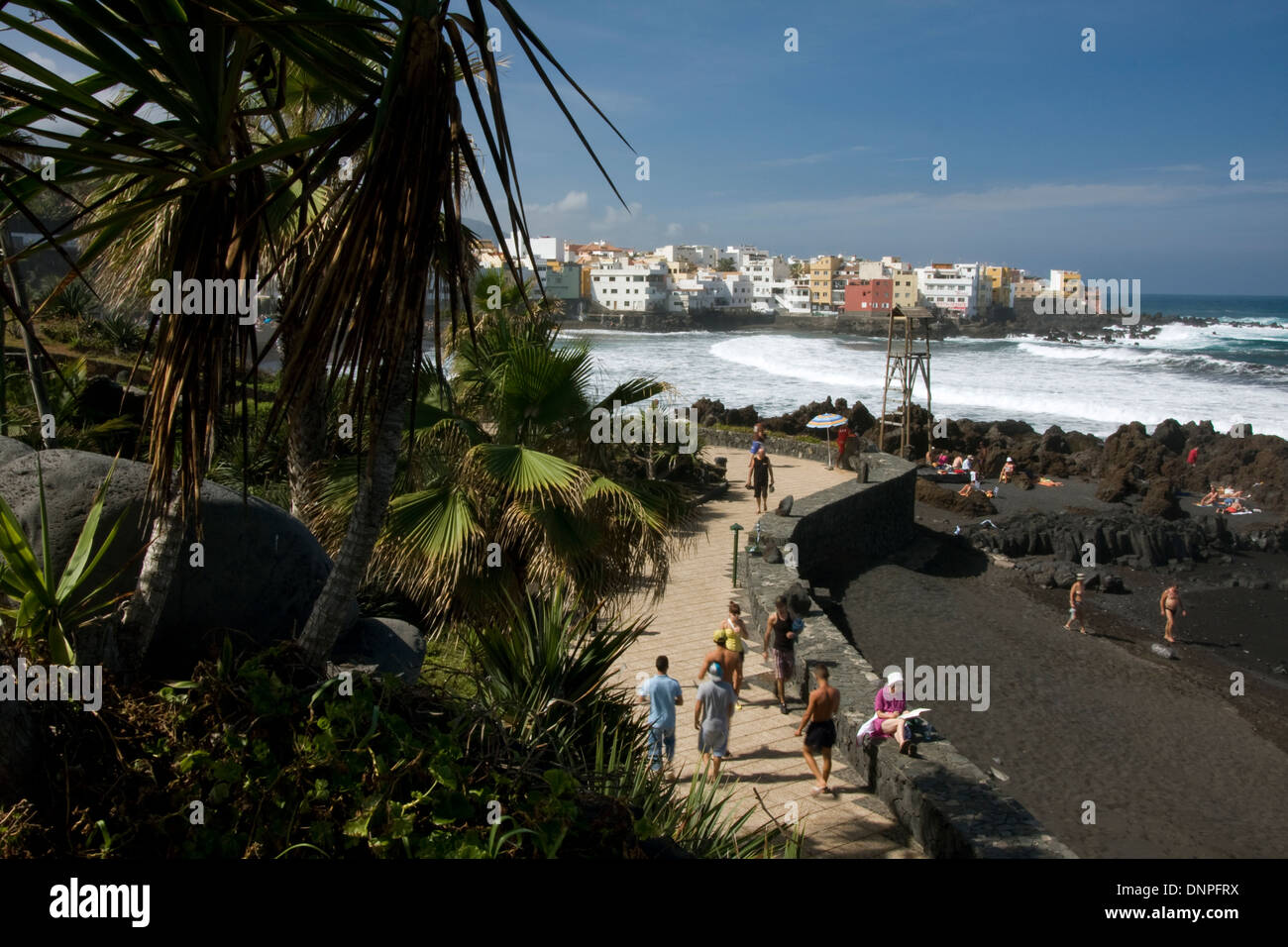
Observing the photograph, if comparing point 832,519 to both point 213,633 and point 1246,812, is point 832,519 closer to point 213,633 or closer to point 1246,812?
point 1246,812

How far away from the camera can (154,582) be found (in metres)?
3.51

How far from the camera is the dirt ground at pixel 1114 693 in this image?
10398mm

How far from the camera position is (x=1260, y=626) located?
57.4ft

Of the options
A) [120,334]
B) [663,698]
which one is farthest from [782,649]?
[120,334]

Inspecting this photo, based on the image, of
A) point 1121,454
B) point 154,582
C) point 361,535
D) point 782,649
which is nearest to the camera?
point 154,582

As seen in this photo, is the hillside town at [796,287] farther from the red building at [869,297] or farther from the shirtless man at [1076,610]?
the shirtless man at [1076,610]

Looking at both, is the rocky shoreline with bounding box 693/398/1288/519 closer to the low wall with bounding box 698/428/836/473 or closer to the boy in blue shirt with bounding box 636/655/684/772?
the low wall with bounding box 698/428/836/473

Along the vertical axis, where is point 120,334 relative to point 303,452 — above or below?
above

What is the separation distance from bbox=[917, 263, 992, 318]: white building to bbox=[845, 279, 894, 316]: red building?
3.73 meters

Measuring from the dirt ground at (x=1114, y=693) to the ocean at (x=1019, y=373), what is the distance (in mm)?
16129

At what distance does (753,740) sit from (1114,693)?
717cm

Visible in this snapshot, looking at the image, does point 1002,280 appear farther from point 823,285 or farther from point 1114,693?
point 1114,693

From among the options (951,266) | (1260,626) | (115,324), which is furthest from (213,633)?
(951,266)
